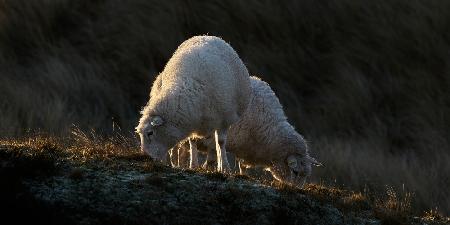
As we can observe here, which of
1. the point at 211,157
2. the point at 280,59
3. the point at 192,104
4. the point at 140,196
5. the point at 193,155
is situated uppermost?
the point at 280,59

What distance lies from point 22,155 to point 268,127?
4.40 meters

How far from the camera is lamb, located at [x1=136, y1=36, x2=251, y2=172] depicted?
7789 mm

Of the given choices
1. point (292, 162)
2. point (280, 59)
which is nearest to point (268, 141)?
point (292, 162)

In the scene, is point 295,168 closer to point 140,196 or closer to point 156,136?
point 156,136

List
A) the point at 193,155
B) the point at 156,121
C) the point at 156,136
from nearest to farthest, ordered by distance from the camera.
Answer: the point at 156,121
the point at 156,136
the point at 193,155

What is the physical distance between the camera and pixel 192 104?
777 centimetres

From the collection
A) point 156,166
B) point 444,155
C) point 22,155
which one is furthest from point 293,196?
point 444,155

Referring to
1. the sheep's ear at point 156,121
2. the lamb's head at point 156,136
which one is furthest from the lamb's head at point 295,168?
the sheep's ear at point 156,121

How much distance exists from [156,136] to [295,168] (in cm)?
260

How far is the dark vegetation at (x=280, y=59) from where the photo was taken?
14.2m

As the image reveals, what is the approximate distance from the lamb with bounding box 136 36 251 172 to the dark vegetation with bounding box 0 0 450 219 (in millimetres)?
5638

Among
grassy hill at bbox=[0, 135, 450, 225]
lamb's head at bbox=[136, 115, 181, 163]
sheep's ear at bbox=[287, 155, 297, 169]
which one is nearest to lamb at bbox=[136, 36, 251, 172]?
lamb's head at bbox=[136, 115, 181, 163]

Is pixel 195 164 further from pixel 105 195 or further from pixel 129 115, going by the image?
pixel 129 115

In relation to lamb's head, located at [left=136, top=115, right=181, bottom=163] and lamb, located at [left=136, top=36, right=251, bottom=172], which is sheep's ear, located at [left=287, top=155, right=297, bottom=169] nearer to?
lamb, located at [left=136, top=36, right=251, bottom=172]
